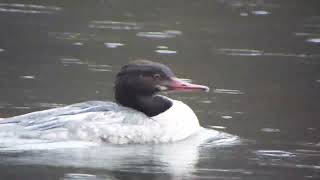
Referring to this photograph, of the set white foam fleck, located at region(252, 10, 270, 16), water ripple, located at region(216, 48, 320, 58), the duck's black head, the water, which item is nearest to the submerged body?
the duck's black head

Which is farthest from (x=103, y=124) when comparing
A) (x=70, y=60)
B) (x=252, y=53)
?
(x=252, y=53)

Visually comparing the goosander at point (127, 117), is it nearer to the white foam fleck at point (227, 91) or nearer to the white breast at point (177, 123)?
the white breast at point (177, 123)

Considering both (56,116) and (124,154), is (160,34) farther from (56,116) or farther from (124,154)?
(124,154)

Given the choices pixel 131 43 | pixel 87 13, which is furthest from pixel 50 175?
pixel 87 13

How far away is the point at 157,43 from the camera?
22.7 meters

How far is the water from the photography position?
14.9 meters

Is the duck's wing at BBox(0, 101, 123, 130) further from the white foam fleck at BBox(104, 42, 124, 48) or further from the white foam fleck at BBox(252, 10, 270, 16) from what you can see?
the white foam fleck at BBox(252, 10, 270, 16)

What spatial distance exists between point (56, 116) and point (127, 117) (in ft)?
3.05

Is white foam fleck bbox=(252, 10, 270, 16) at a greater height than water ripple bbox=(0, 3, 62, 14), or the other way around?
water ripple bbox=(0, 3, 62, 14)

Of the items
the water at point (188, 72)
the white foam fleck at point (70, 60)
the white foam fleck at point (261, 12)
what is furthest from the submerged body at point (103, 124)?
the white foam fleck at point (261, 12)

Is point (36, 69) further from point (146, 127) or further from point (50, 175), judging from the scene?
point (50, 175)

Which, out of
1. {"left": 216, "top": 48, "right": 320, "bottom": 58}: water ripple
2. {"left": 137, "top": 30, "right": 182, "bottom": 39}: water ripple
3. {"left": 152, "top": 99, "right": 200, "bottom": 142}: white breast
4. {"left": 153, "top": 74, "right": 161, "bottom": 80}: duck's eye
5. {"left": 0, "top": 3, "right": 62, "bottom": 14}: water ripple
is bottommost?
{"left": 152, "top": 99, "right": 200, "bottom": 142}: white breast

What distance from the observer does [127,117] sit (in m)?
16.3

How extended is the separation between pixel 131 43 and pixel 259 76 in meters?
3.00
